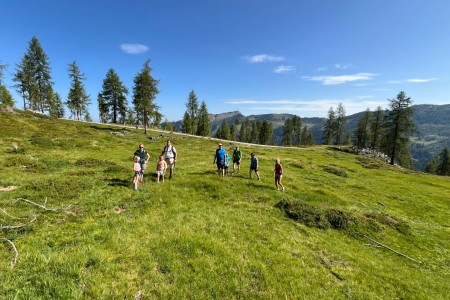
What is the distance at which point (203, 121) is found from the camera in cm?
9900

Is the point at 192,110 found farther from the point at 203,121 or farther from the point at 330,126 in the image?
the point at 330,126

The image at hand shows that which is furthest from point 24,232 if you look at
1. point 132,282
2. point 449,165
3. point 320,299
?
point 449,165

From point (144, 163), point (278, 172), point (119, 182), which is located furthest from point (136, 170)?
point (278, 172)

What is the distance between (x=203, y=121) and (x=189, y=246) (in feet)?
301

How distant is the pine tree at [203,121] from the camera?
9850 centimetres

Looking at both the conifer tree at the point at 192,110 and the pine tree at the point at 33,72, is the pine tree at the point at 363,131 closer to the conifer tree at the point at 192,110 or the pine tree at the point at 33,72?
the conifer tree at the point at 192,110

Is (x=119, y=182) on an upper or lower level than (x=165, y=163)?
lower

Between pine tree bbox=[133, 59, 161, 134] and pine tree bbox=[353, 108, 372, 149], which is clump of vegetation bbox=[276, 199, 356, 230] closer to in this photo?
pine tree bbox=[133, 59, 161, 134]

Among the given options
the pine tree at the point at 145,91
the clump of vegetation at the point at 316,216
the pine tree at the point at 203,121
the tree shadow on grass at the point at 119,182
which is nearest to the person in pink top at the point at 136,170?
the tree shadow on grass at the point at 119,182

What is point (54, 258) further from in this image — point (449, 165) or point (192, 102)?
point (449, 165)

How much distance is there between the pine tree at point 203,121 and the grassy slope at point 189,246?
263 feet

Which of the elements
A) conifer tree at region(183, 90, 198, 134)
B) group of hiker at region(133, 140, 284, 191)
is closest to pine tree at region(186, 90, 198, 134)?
conifer tree at region(183, 90, 198, 134)

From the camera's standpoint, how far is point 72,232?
963cm

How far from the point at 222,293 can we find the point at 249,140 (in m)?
116
